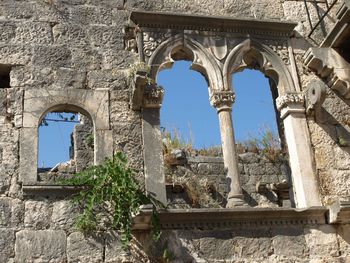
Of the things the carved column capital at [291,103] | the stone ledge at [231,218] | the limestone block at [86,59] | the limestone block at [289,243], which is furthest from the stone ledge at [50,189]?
the carved column capital at [291,103]

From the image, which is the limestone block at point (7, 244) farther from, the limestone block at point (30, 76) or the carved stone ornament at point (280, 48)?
the carved stone ornament at point (280, 48)

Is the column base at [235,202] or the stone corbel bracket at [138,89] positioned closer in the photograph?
the stone corbel bracket at [138,89]

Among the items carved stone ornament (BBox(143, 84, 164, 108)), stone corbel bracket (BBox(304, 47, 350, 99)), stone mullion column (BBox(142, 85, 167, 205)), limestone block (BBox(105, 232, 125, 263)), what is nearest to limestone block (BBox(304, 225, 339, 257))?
stone mullion column (BBox(142, 85, 167, 205))

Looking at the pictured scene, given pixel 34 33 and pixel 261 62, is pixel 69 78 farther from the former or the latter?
pixel 261 62

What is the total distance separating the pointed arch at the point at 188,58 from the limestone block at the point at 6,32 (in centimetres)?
163

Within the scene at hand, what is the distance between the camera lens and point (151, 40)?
24.0 ft

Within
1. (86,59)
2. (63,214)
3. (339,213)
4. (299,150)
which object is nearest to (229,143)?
(299,150)

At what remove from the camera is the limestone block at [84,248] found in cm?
593

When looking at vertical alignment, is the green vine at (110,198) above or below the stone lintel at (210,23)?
below

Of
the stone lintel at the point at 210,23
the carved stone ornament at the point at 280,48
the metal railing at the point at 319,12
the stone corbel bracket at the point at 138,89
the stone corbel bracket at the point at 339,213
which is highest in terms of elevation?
the metal railing at the point at 319,12

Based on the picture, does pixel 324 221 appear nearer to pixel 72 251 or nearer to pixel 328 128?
pixel 328 128

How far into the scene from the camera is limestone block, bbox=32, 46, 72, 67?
6.89m

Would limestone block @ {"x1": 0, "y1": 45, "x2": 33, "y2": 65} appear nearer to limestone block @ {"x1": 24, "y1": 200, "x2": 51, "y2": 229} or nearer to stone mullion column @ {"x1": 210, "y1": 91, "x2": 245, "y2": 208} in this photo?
limestone block @ {"x1": 24, "y1": 200, "x2": 51, "y2": 229}

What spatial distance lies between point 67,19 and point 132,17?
2.58 feet
